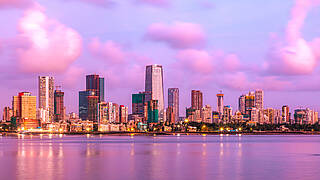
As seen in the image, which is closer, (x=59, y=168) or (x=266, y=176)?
(x=266, y=176)

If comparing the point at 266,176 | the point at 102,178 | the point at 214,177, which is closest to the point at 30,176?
the point at 102,178

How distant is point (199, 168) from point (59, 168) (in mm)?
19416

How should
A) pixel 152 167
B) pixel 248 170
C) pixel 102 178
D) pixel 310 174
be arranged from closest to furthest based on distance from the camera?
pixel 102 178 < pixel 310 174 < pixel 248 170 < pixel 152 167

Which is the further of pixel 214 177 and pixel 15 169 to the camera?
pixel 15 169

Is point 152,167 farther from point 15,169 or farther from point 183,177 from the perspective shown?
point 15,169

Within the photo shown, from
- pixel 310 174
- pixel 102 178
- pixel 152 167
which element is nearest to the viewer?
pixel 102 178

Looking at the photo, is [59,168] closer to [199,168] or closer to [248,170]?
[199,168]

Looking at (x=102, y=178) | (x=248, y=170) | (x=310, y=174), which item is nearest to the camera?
(x=102, y=178)

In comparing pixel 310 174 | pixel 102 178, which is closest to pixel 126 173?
pixel 102 178

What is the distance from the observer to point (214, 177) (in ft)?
184

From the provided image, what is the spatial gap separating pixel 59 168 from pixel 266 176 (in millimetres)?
28163

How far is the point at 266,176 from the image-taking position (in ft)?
186

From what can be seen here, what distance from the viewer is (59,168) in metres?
66.6

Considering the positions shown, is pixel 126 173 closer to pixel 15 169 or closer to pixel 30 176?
pixel 30 176
